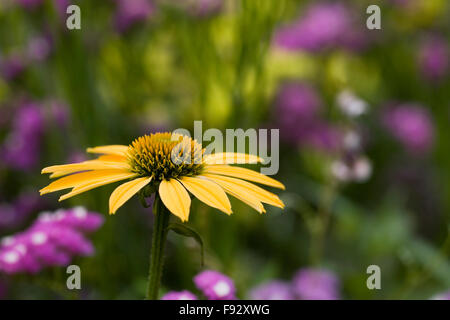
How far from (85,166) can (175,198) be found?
104mm

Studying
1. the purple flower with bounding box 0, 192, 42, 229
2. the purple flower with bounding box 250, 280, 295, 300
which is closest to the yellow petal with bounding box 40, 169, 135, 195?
the purple flower with bounding box 250, 280, 295, 300

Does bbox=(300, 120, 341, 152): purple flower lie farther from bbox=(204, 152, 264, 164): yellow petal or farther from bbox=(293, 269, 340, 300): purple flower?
bbox=(204, 152, 264, 164): yellow petal

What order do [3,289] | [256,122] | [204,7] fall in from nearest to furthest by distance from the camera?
[3,289]
[256,122]
[204,7]

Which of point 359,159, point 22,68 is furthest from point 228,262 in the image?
point 22,68

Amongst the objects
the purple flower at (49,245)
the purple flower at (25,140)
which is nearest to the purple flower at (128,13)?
the purple flower at (25,140)

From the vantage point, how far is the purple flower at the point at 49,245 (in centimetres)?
63

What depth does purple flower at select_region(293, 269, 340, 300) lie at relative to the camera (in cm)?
79

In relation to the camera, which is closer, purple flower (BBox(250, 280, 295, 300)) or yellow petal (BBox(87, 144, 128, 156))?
yellow petal (BBox(87, 144, 128, 156))

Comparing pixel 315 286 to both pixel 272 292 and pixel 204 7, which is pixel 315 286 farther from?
pixel 204 7

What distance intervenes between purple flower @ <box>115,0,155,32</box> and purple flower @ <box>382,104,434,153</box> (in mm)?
698

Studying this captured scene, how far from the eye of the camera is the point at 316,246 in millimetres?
992

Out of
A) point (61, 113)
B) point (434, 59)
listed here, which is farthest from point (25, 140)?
point (434, 59)

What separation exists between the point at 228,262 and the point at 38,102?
59cm

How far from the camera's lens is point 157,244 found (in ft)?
1.63
